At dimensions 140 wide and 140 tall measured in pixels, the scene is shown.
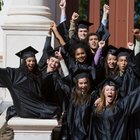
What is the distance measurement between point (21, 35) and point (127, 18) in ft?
9.68

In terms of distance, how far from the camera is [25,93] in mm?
7141

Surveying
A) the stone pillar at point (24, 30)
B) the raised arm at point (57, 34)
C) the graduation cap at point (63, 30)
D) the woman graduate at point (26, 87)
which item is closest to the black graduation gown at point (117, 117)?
the woman graduate at point (26, 87)

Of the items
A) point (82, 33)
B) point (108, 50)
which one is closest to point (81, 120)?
point (108, 50)

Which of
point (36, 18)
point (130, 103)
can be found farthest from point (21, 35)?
point (130, 103)

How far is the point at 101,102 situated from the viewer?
6.66 metres

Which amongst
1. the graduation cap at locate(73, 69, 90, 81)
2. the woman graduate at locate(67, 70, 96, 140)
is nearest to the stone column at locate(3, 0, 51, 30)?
the graduation cap at locate(73, 69, 90, 81)

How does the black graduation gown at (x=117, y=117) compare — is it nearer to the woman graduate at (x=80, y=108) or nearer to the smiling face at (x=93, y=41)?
the woman graduate at (x=80, y=108)

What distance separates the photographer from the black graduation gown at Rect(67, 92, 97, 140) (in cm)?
684

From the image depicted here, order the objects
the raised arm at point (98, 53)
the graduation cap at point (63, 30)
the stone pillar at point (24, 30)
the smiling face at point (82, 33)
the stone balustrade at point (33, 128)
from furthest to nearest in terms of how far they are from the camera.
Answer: the stone pillar at point (24, 30) → the graduation cap at point (63, 30) → the smiling face at point (82, 33) → the raised arm at point (98, 53) → the stone balustrade at point (33, 128)

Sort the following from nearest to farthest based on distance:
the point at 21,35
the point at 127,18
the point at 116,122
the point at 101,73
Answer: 1. the point at 116,122
2. the point at 101,73
3. the point at 21,35
4. the point at 127,18

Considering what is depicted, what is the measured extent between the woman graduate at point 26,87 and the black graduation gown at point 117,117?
749 millimetres

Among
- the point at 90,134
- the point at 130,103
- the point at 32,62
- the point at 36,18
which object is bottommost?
the point at 90,134

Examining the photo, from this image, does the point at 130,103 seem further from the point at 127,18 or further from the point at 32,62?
the point at 127,18

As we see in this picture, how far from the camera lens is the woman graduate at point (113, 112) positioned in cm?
658
